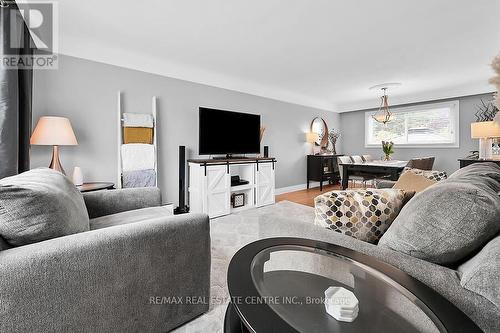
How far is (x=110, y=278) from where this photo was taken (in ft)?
3.28

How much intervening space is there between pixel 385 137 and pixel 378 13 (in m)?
4.50

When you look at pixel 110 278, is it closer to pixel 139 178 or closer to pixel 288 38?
pixel 139 178

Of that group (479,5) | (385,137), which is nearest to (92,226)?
(479,5)

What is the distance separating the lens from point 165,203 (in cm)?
344

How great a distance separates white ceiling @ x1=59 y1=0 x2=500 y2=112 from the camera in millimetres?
2107

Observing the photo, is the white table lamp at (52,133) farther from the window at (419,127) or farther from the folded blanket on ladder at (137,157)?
the window at (419,127)

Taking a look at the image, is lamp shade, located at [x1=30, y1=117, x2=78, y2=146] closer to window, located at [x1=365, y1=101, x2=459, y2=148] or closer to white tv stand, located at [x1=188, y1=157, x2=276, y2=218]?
white tv stand, located at [x1=188, y1=157, x2=276, y2=218]

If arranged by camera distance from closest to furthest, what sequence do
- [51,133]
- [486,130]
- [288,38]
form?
[51,133], [288,38], [486,130]

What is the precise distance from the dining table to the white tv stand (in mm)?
1550

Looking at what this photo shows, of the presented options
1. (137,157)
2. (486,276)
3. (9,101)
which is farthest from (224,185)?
(486,276)

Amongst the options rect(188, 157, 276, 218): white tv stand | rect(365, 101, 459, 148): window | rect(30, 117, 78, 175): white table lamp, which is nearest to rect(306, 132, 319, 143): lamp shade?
rect(365, 101, 459, 148): window

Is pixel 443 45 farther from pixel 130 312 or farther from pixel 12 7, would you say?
pixel 12 7

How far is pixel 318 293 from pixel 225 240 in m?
1.84

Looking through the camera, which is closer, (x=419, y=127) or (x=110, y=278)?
(x=110, y=278)
